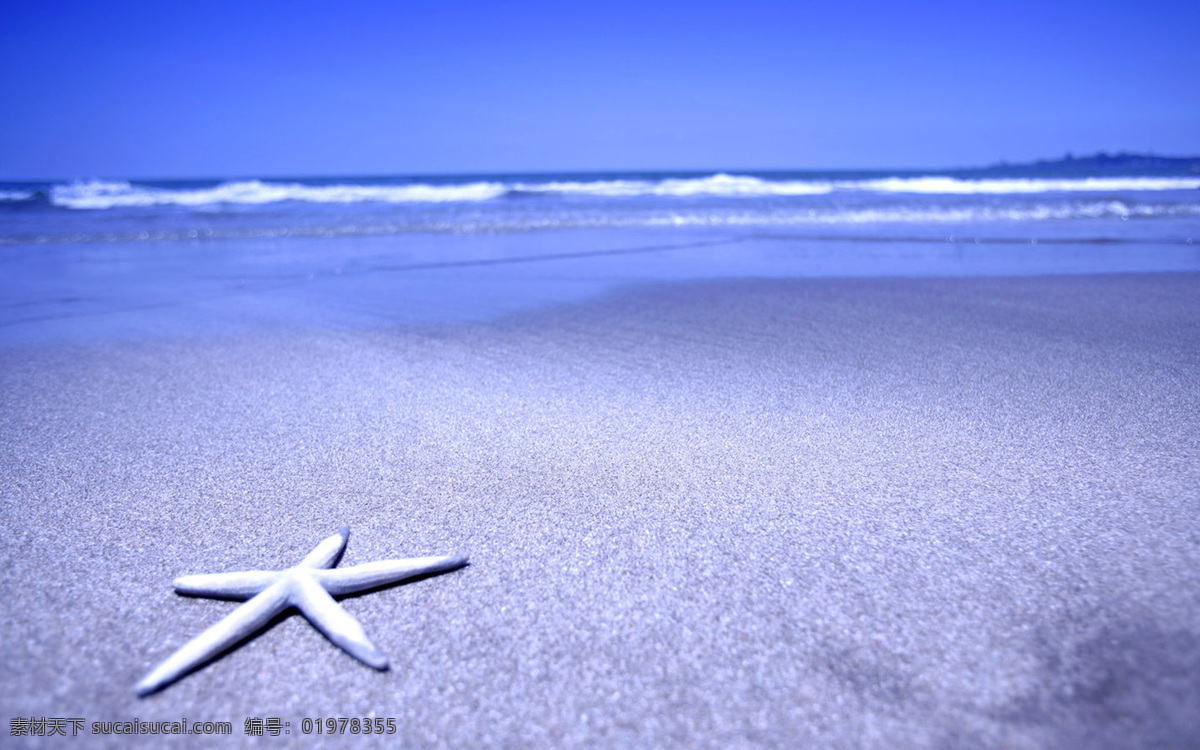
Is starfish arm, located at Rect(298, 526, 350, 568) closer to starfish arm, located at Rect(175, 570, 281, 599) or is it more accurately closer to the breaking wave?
starfish arm, located at Rect(175, 570, 281, 599)

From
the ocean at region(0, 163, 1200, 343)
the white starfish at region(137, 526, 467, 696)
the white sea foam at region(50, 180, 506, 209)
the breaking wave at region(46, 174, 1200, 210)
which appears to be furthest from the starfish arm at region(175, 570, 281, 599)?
the white sea foam at region(50, 180, 506, 209)

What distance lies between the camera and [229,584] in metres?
2.07

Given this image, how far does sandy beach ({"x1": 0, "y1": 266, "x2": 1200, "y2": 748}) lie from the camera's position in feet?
5.64

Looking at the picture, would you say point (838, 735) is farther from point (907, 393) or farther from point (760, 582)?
point (907, 393)

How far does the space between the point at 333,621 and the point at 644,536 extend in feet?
3.34

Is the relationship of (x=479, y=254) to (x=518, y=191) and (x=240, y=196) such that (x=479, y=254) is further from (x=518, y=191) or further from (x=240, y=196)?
(x=240, y=196)

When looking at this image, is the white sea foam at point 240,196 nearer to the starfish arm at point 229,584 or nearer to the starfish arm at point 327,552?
the starfish arm at point 327,552

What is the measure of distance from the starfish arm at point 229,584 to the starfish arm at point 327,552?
102mm

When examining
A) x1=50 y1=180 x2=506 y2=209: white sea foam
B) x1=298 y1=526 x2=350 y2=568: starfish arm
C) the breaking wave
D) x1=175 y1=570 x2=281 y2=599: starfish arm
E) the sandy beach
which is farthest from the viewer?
the breaking wave

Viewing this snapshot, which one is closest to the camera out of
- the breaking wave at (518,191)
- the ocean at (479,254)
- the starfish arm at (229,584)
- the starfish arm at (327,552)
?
the starfish arm at (229,584)

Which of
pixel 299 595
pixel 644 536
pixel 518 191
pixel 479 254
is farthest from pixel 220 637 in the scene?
pixel 518 191

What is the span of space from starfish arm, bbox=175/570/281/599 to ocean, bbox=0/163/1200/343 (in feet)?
12.8

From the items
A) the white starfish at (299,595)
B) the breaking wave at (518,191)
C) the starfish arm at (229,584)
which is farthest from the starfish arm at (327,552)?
the breaking wave at (518,191)

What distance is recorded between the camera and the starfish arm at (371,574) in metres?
2.07
